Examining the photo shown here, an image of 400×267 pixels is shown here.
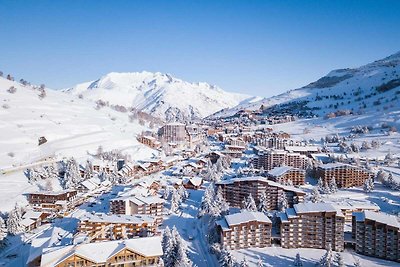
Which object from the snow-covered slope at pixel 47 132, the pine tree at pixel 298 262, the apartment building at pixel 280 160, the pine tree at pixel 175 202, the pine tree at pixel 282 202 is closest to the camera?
the pine tree at pixel 298 262

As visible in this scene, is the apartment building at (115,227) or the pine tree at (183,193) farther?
the pine tree at (183,193)

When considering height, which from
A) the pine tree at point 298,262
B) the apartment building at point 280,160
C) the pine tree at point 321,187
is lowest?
the pine tree at point 298,262

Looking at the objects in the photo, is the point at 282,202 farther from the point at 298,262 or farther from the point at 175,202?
the point at 175,202

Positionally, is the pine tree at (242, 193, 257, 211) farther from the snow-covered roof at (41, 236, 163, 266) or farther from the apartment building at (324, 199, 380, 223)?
the snow-covered roof at (41, 236, 163, 266)

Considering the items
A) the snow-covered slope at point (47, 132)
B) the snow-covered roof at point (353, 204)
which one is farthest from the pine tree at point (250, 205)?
the snow-covered slope at point (47, 132)

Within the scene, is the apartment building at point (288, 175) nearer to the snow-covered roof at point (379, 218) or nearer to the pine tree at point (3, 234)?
the snow-covered roof at point (379, 218)

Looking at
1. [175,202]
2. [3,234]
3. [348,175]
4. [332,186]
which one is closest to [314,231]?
[175,202]

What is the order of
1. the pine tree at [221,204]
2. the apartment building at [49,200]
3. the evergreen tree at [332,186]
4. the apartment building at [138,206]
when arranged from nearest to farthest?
the pine tree at [221,204], the apartment building at [138,206], the apartment building at [49,200], the evergreen tree at [332,186]
